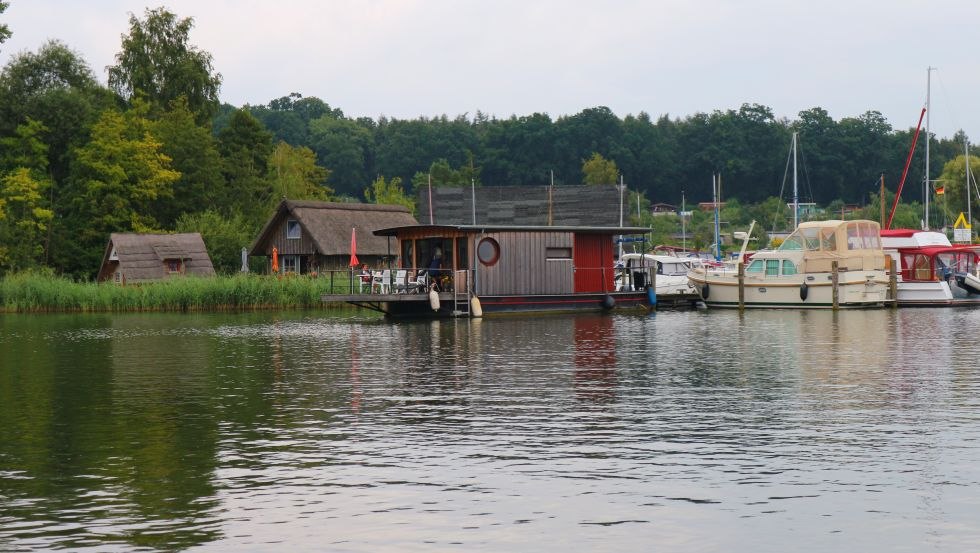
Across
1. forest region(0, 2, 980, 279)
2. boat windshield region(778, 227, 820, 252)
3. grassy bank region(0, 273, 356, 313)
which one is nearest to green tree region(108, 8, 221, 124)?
forest region(0, 2, 980, 279)

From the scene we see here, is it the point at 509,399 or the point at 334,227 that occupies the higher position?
the point at 334,227

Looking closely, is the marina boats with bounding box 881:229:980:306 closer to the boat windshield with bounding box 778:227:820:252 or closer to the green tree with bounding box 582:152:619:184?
the boat windshield with bounding box 778:227:820:252

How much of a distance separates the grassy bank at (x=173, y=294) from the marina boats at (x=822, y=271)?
64.7 ft

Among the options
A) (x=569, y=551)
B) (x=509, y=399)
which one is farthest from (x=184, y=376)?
(x=569, y=551)

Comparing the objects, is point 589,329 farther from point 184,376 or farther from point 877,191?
point 877,191

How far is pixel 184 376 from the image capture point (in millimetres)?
26000

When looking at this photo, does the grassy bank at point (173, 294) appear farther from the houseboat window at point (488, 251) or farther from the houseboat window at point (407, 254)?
the houseboat window at point (488, 251)

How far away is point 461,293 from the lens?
4694 centimetres

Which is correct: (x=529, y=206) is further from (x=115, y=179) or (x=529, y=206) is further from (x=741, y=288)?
(x=741, y=288)

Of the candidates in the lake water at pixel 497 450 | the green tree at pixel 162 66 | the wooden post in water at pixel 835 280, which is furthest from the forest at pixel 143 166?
the lake water at pixel 497 450

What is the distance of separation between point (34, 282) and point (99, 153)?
1677cm

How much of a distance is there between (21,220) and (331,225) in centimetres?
1918

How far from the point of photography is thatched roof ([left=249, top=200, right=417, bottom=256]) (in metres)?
71.3

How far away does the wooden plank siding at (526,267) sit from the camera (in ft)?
157
